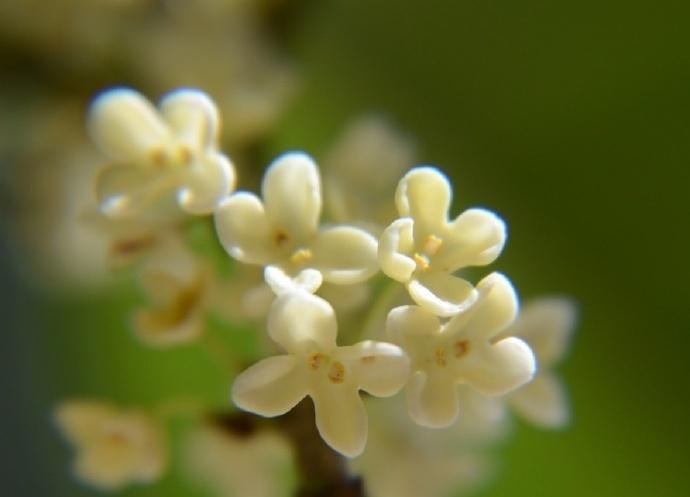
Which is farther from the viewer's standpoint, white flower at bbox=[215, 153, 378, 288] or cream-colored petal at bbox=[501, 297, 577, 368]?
cream-colored petal at bbox=[501, 297, 577, 368]

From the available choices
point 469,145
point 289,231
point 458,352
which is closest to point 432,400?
point 458,352

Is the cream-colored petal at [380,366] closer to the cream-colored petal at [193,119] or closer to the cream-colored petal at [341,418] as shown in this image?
the cream-colored petal at [341,418]

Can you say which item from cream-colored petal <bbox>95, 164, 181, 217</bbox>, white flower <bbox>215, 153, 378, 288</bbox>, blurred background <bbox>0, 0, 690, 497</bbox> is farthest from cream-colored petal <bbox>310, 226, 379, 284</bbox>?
blurred background <bbox>0, 0, 690, 497</bbox>

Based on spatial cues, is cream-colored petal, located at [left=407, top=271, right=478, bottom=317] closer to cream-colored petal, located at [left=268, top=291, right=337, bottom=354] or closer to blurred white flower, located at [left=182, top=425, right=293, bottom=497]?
cream-colored petal, located at [left=268, top=291, right=337, bottom=354]

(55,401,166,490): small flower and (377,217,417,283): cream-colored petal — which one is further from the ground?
(377,217,417,283): cream-colored petal

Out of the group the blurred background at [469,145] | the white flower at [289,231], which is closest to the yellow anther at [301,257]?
the white flower at [289,231]

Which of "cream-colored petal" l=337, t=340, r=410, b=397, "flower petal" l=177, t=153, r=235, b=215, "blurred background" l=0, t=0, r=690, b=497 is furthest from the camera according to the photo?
"blurred background" l=0, t=0, r=690, b=497

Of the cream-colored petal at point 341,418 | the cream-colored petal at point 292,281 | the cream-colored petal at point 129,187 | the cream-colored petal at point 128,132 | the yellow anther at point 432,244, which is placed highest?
the cream-colored petal at point 128,132
